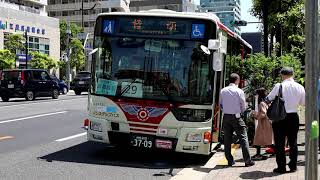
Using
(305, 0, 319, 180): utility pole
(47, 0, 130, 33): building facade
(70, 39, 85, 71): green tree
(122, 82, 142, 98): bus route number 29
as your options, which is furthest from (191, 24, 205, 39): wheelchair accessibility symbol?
(47, 0, 130, 33): building facade

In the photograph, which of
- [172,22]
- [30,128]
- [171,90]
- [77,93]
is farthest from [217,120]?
[77,93]

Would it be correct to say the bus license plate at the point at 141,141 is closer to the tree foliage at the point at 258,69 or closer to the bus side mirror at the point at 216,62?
the bus side mirror at the point at 216,62

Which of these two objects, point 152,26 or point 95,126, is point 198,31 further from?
point 95,126

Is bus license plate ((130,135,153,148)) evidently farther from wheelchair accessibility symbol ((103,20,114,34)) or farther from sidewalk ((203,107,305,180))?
wheelchair accessibility symbol ((103,20,114,34))

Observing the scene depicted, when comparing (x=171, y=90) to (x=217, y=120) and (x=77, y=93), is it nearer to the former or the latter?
(x=217, y=120)

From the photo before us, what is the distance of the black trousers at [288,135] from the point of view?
27.6 feet

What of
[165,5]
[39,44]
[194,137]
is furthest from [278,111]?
[165,5]

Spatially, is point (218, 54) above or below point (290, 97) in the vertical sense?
above

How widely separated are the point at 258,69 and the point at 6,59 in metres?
43.6

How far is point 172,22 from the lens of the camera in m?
10.5

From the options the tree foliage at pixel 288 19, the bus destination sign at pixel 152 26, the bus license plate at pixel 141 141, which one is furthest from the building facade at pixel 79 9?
the bus license plate at pixel 141 141

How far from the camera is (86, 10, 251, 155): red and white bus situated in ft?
33.5

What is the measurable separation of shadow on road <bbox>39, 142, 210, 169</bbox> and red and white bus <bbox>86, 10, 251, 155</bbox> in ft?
1.41

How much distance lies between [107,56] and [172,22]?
5.01 feet
